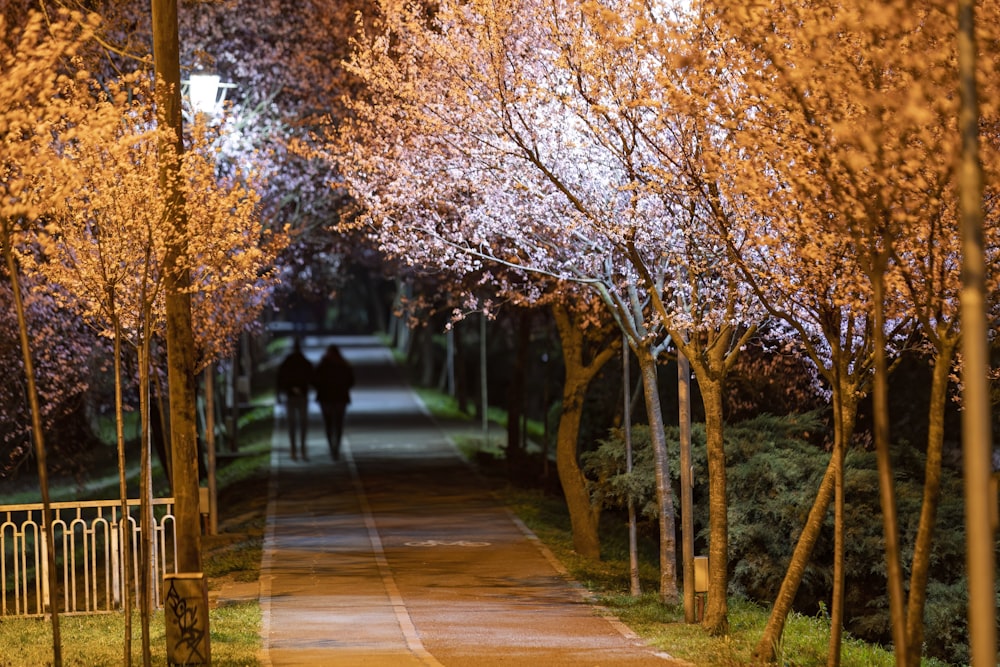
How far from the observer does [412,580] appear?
14.5 metres

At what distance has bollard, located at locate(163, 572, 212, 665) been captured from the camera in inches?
396

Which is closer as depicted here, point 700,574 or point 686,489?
point 700,574

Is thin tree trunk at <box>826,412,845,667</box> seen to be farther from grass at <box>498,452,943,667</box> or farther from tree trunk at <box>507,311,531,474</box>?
tree trunk at <box>507,311,531,474</box>

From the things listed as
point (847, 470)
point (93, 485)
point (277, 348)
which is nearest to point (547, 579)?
point (847, 470)

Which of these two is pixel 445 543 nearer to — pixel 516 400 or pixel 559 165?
pixel 559 165

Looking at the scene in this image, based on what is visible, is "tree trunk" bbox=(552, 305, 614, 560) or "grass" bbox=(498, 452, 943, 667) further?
"tree trunk" bbox=(552, 305, 614, 560)

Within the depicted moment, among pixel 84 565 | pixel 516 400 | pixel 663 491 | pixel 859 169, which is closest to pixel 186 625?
pixel 84 565

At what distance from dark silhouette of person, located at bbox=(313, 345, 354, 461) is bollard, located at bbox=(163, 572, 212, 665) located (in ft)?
49.3

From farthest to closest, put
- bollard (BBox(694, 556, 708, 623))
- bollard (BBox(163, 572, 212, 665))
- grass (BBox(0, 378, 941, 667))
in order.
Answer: bollard (BBox(694, 556, 708, 623))
grass (BBox(0, 378, 941, 667))
bollard (BBox(163, 572, 212, 665))

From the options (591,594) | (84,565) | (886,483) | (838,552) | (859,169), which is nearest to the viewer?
(886,483)

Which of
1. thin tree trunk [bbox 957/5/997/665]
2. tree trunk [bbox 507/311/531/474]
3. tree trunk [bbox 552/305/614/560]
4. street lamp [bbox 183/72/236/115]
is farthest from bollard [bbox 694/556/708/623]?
tree trunk [bbox 507/311/531/474]

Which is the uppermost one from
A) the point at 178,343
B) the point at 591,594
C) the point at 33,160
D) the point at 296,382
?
the point at 33,160

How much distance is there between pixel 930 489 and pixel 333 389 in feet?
59.9

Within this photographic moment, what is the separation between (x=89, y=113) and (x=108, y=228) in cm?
92
